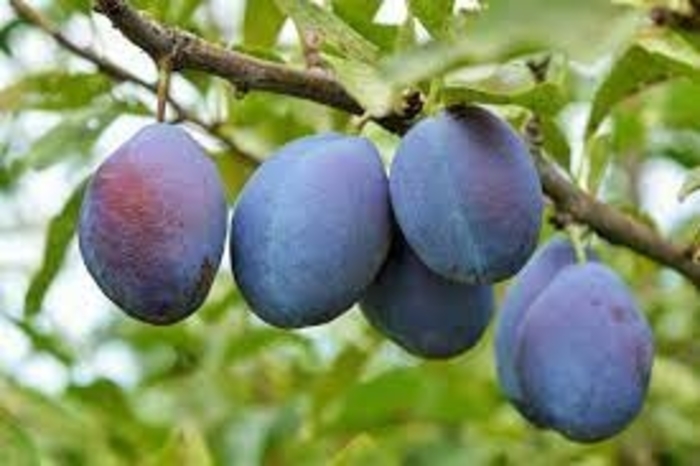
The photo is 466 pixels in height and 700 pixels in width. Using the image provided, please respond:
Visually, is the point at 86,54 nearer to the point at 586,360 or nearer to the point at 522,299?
the point at 522,299

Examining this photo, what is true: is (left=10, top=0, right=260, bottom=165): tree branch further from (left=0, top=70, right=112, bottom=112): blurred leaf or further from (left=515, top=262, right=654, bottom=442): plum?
(left=515, top=262, right=654, bottom=442): plum

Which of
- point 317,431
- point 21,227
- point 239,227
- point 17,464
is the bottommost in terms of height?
point 21,227

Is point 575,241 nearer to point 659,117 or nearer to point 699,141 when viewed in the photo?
point 699,141

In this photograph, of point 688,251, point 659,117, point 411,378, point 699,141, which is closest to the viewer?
point 688,251

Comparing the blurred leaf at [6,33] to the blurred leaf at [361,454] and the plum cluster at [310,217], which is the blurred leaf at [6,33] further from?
the plum cluster at [310,217]

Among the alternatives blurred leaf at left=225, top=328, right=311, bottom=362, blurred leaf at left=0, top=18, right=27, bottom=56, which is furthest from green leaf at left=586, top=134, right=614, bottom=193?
blurred leaf at left=0, top=18, right=27, bottom=56

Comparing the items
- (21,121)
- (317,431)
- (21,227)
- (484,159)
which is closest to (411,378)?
(317,431)
